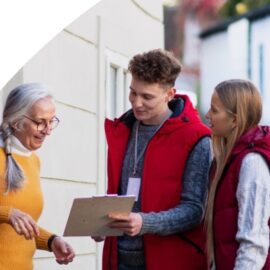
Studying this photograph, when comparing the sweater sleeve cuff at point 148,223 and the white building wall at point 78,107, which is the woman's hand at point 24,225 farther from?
the white building wall at point 78,107

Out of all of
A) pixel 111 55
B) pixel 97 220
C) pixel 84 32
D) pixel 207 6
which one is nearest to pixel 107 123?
pixel 97 220

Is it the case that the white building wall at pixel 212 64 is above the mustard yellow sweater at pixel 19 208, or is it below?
above

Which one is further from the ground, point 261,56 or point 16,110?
point 261,56

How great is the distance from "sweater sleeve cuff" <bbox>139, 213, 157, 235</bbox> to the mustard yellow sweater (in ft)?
1.34

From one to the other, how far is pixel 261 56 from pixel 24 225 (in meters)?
19.0

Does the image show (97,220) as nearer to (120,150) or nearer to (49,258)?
(120,150)

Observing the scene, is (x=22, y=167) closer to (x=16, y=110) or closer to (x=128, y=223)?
(x=16, y=110)

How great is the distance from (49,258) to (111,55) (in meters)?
1.59

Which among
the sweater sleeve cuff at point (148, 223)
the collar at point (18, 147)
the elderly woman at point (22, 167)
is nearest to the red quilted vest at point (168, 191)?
the sweater sleeve cuff at point (148, 223)

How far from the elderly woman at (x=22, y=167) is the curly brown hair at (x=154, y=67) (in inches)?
15.6

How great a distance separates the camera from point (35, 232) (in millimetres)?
4344

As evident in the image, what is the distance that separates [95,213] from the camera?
15.2 feet

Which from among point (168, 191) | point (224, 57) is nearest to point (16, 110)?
point (168, 191)

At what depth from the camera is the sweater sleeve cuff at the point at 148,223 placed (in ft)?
15.5
